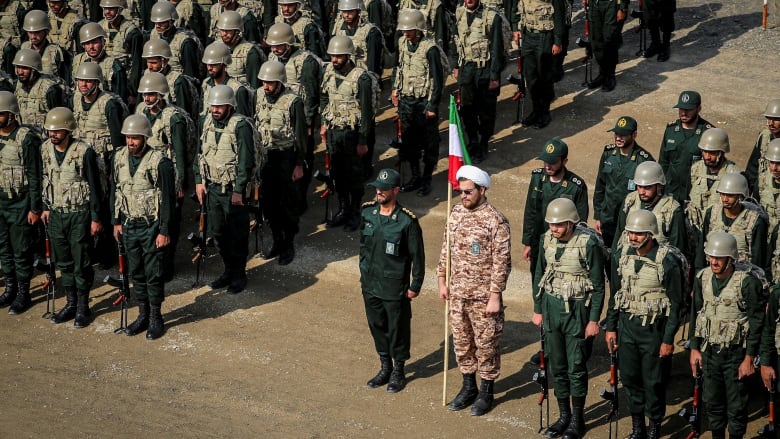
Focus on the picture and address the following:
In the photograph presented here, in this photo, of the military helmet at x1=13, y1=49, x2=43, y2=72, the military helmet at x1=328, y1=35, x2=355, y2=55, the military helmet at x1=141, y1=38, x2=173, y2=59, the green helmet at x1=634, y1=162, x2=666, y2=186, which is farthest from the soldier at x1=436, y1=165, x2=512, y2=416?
the military helmet at x1=13, y1=49, x2=43, y2=72

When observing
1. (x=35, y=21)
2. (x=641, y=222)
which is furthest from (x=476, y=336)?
(x=35, y=21)

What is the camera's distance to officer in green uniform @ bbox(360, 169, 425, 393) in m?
13.2

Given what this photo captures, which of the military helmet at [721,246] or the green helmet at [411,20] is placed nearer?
the military helmet at [721,246]

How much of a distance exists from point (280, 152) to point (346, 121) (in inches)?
40.6

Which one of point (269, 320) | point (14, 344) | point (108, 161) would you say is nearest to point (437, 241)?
point (269, 320)

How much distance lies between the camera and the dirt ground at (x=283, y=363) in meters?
13.0

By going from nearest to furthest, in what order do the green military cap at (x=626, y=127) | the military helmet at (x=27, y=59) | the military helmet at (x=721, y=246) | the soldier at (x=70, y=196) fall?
the military helmet at (x=721, y=246)
the green military cap at (x=626, y=127)
the soldier at (x=70, y=196)
the military helmet at (x=27, y=59)

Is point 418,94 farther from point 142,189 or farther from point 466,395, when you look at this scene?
point 466,395

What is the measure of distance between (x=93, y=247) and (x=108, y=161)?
4.28 feet

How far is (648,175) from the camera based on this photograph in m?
13.2

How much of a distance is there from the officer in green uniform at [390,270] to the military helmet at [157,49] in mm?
4946

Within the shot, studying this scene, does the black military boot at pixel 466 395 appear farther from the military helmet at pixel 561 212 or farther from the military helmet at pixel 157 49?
the military helmet at pixel 157 49

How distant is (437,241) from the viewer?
16984 millimetres

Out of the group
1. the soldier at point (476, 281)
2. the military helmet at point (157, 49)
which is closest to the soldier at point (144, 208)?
the military helmet at point (157, 49)
